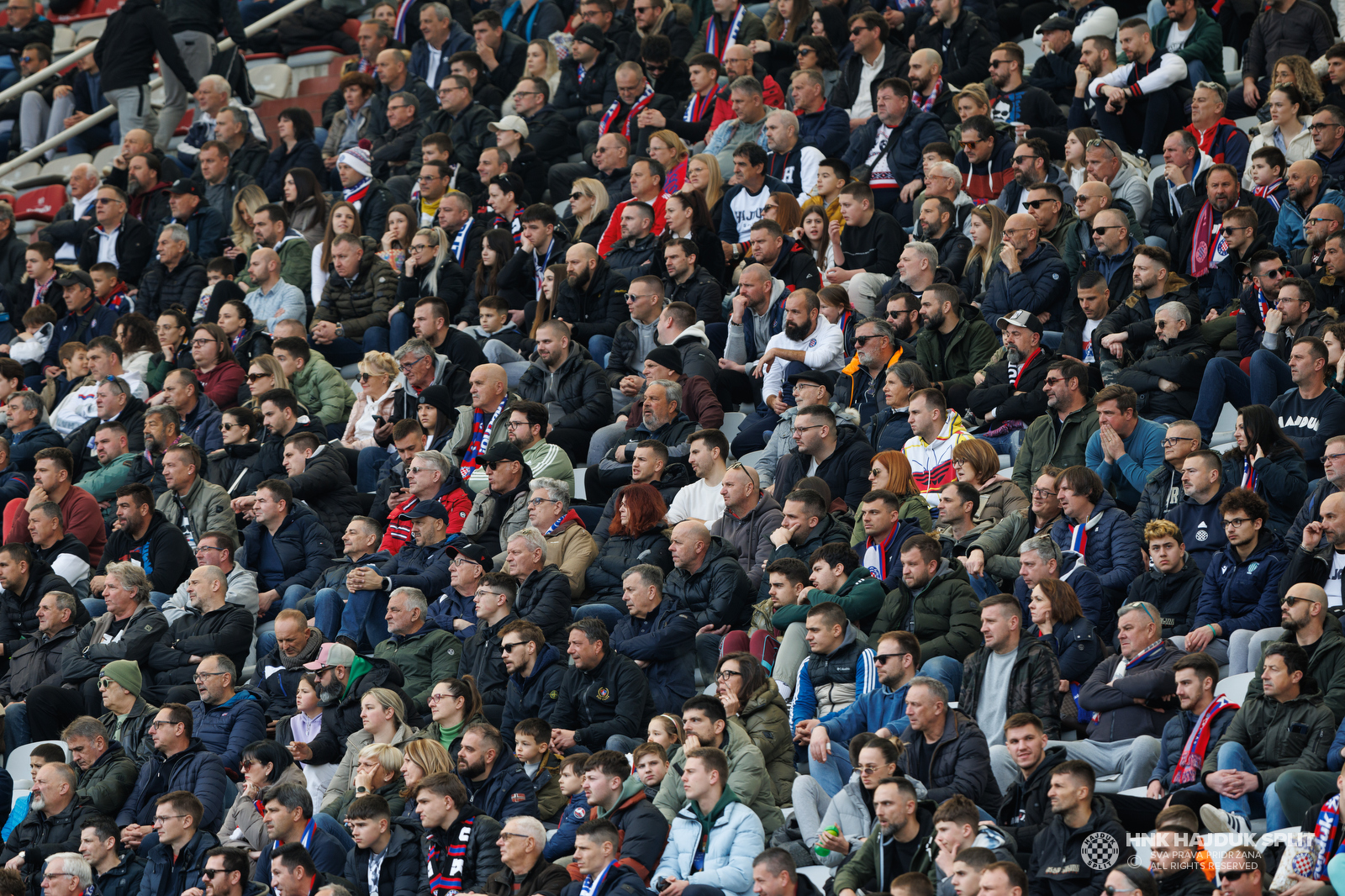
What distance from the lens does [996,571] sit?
9008 millimetres

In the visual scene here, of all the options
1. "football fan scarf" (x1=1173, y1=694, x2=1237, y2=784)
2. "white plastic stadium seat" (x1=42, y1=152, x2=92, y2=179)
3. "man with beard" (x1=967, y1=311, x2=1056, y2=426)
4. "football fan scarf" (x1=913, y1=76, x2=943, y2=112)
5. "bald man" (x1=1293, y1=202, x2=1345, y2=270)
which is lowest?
"white plastic stadium seat" (x1=42, y1=152, x2=92, y2=179)

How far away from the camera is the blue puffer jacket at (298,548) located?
1090cm

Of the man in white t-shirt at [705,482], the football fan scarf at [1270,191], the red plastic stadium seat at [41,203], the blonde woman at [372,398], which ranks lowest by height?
the red plastic stadium seat at [41,203]

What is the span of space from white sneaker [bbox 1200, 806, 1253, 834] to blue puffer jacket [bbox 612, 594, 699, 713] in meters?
2.73

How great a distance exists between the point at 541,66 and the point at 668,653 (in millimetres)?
7721

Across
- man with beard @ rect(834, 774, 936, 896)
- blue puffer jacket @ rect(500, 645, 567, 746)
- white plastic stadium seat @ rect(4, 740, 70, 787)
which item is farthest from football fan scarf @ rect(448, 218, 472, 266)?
man with beard @ rect(834, 774, 936, 896)

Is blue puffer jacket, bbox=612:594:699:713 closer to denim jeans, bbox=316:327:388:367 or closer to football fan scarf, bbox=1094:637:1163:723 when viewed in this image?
football fan scarf, bbox=1094:637:1163:723

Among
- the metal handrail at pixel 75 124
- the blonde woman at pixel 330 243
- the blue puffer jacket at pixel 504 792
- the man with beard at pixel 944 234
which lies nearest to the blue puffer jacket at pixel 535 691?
the blue puffer jacket at pixel 504 792

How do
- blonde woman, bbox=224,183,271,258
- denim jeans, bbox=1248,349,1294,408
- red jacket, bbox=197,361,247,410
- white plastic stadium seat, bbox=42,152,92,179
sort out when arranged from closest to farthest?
denim jeans, bbox=1248,349,1294,408 → red jacket, bbox=197,361,247,410 → blonde woman, bbox=224,183,271,258 → white plastic stadium seat, bbox=42,152,92,179

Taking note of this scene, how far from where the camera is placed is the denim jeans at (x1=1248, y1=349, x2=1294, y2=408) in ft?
31.9

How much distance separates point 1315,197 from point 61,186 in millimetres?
10920

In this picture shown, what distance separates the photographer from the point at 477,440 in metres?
11.4

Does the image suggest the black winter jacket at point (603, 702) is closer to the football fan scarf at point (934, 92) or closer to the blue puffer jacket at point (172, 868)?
the blue puffer jacket at point (172, 868)

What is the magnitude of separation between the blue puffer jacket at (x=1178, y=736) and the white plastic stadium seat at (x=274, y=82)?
483 inches
